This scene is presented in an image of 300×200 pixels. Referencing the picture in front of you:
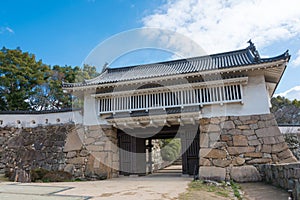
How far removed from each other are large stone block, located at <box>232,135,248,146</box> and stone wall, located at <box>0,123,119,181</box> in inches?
183

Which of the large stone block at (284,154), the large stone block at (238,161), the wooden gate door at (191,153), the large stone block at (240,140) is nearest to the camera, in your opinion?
the large stone block at (284,154)

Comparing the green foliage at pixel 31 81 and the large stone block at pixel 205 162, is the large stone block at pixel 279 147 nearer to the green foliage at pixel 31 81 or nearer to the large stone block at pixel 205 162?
the large stone block at pixel 205 162

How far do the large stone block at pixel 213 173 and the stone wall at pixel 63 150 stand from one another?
3575 mm

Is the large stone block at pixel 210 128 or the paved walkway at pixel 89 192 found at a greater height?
the large stone block at pixel 210 128

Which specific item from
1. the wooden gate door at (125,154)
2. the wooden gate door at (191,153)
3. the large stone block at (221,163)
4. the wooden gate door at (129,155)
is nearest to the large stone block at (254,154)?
the large stone block at (221,163)

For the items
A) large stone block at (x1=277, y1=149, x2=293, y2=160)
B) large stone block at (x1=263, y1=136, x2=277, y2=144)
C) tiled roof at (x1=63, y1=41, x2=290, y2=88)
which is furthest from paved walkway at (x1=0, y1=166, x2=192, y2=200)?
tiled roof at (x1=63, y1=41, x2=290, y2=88)

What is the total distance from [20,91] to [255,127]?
1642cm

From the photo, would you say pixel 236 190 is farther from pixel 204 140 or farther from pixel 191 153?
pixel 191 153

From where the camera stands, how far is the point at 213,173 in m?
7.11

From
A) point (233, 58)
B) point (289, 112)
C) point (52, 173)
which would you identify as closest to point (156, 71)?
point (233, 58)

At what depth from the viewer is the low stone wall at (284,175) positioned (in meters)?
4.11

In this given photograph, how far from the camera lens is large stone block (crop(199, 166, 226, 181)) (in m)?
7.03

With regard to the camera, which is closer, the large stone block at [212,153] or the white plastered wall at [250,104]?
the large stone block at [212,153]

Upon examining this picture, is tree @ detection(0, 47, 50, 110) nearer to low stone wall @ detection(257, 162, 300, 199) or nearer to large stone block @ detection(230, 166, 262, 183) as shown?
large stone block @ detection(230, 166, 262, 183)
